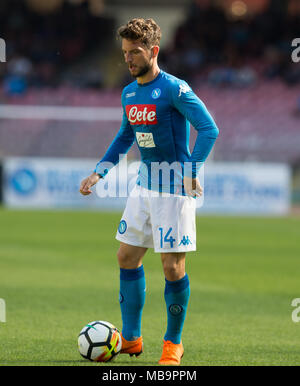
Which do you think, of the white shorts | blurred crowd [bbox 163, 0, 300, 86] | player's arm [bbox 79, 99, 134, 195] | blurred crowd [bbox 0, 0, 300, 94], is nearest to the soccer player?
the white shorts

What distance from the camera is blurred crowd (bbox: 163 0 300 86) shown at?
24.8 m

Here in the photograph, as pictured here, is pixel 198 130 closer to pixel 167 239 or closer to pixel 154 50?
pixel 154 50

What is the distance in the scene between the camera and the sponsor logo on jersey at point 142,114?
14.8 ft

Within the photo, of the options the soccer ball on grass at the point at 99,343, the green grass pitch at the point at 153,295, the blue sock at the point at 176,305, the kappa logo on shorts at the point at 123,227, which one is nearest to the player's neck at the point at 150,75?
the kappa logo on shorts at the point at 123,227

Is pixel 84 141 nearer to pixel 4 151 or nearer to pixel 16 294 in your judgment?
pixel 4 151

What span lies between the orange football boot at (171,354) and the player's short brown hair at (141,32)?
5.88ft

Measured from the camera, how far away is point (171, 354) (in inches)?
173

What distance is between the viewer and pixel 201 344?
16.6 ft

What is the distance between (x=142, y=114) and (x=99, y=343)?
4.60 feet

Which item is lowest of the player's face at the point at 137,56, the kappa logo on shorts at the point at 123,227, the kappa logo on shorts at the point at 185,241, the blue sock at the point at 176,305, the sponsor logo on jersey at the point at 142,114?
the blue sock at the point at 176,305

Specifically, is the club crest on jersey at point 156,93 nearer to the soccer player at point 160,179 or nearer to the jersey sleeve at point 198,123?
the soccer player at point 160,179

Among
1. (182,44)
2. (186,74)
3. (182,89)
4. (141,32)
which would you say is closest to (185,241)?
(182,89)
